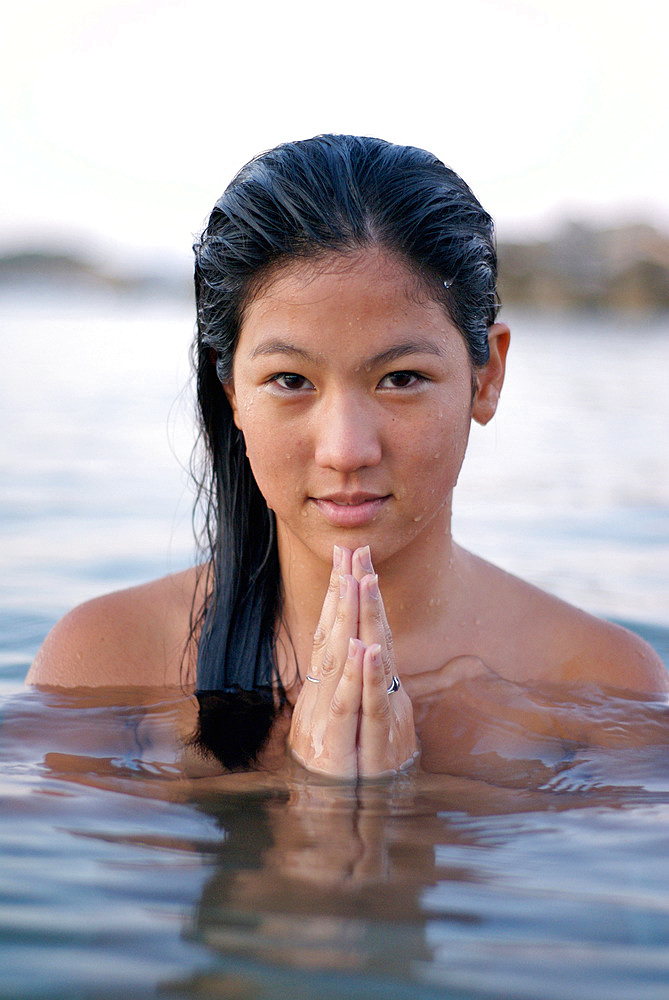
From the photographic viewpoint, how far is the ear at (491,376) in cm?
309

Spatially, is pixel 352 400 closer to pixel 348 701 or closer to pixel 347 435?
pixel 347 435

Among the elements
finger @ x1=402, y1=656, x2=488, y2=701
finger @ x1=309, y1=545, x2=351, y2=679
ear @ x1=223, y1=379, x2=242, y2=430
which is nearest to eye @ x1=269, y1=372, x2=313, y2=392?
ear @ x1=223, y1=379, x2=242, y2=430

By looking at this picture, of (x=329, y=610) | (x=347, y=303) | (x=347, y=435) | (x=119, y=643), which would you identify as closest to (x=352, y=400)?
(x=347, y=435)

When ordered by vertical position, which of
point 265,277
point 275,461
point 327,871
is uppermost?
point 265,277

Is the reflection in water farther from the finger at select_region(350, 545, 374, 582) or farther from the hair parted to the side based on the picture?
the finger at select_region(350, 545, 374, 582)

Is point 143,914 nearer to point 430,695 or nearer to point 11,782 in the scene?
point 11,782

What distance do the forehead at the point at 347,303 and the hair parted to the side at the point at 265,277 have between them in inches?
1.4

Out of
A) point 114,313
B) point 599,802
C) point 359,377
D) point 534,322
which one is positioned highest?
point 114,313

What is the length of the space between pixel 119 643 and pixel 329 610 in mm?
823

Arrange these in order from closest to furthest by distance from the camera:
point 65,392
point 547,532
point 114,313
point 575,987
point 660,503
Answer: point 575,987
point 547,532
point 660,503
point 65,392
point 114,313

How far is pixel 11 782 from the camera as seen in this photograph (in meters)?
2.61

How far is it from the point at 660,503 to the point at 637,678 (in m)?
3.87

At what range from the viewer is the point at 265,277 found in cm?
278

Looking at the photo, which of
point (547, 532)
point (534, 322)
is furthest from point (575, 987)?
point (534, 322)
